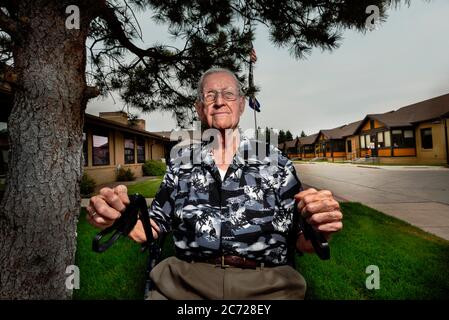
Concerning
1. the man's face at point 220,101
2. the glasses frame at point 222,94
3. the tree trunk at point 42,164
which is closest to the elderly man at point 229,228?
the man's face at point 220,101

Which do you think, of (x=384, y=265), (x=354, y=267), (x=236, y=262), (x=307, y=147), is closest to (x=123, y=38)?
(x=236, y=262)

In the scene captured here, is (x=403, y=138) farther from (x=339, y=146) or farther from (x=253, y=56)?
(x=253, y=56)

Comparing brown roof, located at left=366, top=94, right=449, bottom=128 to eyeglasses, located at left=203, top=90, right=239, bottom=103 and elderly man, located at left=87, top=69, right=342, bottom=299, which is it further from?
elderly man, located at left=87, top=69, right=342, bottom=299

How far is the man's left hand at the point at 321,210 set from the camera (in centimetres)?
112

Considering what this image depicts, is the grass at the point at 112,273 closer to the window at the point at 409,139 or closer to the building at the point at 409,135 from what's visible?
the building at the point at 409,135

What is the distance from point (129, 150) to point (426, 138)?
28.1 m

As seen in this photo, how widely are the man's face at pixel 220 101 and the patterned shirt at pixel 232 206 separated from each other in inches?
Answer: 8.9

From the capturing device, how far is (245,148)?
1890 millimetres

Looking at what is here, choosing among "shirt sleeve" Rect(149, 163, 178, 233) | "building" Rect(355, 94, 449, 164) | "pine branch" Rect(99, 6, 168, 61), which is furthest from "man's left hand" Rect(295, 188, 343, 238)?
"building" Rect(355, 94, 449, 164)

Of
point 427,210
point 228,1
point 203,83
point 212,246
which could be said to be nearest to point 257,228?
point 212,246

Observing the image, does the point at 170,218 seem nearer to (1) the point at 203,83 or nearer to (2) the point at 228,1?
(1) the point at 203,83

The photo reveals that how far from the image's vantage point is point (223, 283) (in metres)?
1.51

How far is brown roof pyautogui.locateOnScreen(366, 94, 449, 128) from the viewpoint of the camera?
26069 millimetres
